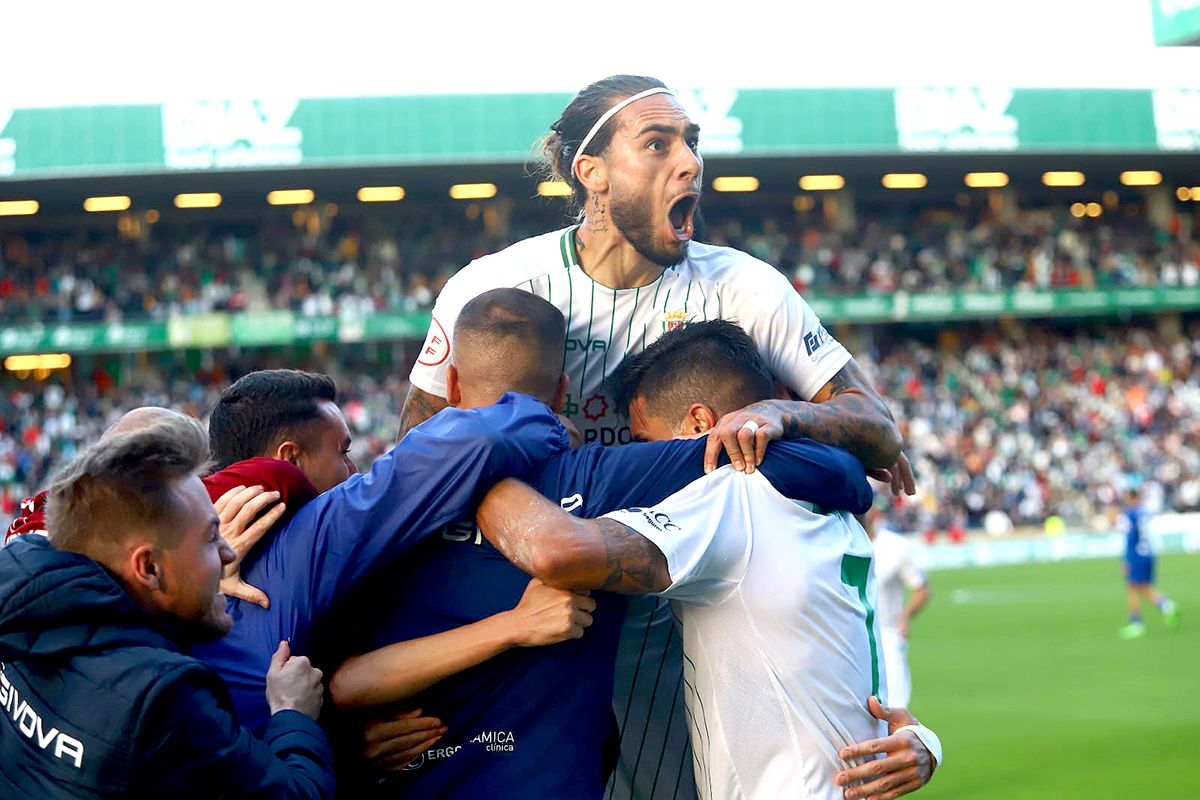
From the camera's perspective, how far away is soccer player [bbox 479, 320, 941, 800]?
9.91 feet

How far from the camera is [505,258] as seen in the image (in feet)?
14.7

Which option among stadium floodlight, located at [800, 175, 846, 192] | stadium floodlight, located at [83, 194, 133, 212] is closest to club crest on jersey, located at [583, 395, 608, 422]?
stadium floodlight, located at [83, 194, 133, 212]

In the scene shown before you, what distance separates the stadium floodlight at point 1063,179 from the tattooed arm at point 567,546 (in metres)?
40.5

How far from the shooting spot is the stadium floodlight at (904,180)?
39938 millimetres

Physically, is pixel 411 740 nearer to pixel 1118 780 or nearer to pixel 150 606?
pixel 150 606

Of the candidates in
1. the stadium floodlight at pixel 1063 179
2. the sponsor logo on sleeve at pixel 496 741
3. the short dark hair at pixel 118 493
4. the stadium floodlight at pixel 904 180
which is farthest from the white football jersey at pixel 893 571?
the stadium floodlight at pixel 1063 179

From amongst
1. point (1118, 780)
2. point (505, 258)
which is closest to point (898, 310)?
point (1118, 780)

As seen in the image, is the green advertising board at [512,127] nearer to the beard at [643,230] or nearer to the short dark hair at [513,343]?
the beard at [643,230]

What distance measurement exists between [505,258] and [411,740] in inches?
71.0

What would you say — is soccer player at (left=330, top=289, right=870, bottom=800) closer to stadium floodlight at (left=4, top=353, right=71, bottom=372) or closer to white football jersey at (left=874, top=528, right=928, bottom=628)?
white football jersey at (left=874, top=528, right=928, bottom=628)

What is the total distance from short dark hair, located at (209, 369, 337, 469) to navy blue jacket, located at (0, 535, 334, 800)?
3.28ft

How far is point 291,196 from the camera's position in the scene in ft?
119

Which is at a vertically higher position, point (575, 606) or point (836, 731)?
point (575, 606)

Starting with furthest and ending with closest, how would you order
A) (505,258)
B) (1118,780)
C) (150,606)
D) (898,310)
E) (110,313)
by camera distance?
(898,310) → (110,313) → (1118,780) → (505,258) → (150,606)
